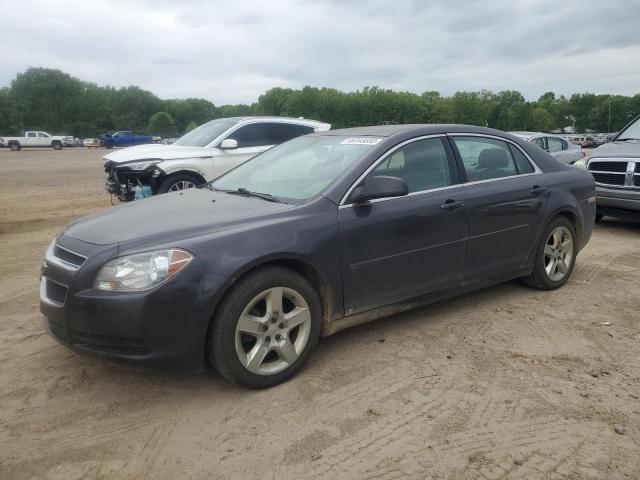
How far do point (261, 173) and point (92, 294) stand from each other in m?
1.85

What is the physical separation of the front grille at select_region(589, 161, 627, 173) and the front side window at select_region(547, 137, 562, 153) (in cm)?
566

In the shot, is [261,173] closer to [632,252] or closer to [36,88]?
[632,252]

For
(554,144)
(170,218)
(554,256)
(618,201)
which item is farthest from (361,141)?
(554,144)

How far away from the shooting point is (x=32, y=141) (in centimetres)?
5250

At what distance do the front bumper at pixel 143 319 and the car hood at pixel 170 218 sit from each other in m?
0.25

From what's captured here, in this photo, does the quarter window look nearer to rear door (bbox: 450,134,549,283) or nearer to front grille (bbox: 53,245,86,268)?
rear door (bbox: 450,134,549,283)

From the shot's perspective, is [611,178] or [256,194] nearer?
[256,194]

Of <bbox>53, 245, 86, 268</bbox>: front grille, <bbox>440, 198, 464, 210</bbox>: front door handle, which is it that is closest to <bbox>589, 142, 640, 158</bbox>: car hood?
<bbox>440, 198, 464, 210</bbox>: front door handle

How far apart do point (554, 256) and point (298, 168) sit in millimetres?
2640

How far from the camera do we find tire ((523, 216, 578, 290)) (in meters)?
4.94

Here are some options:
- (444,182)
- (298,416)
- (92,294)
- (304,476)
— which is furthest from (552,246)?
(92,294)

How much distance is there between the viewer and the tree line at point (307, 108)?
92.8 meters

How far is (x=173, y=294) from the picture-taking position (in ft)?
9.62

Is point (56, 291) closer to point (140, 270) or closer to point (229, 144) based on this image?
point (140, 270)
